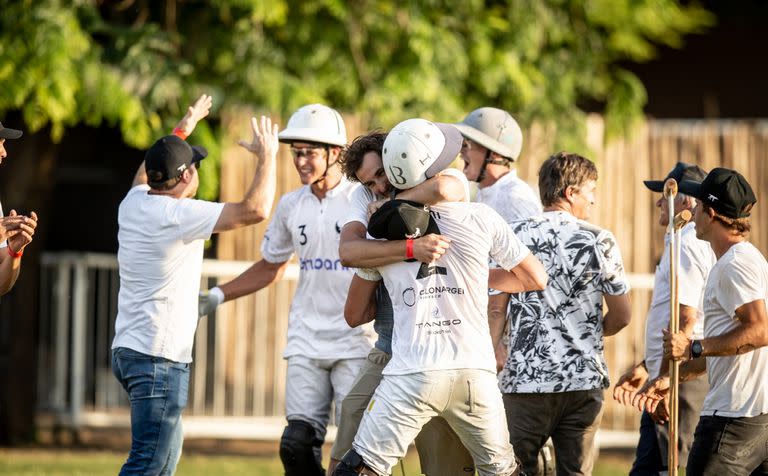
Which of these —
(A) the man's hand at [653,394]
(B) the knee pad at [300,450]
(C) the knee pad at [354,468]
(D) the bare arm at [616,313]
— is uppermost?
(D) the bare arm at [616,313]

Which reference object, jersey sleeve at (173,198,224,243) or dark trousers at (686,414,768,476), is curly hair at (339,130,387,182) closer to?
jersey sleeve at (173,198,224,243)

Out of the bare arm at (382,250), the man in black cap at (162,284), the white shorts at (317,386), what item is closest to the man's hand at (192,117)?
the man in black cap at (162,284)

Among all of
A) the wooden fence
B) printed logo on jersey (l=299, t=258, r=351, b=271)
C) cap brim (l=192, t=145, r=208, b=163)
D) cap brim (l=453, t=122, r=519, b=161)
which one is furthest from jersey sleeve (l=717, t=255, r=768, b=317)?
the wooden fence

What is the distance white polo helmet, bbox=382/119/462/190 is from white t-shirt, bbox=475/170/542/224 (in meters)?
1.53

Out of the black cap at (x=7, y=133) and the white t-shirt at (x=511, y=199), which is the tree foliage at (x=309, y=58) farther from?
the white t-shirt at (x=511, y=199)

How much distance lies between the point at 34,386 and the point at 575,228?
731 cm

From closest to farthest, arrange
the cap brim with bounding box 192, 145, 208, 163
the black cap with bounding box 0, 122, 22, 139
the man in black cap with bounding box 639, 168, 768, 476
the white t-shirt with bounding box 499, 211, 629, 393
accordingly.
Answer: the man in black cap with bounding box 639, 168, 768, 476, the white t-shirt with bounding box 499, 211, 629, 393, the black cap with bounding box 0, 122, 22, 139, the cap brim with bounding box 192, 145, 208, 163

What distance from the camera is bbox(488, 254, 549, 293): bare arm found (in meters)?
5.72

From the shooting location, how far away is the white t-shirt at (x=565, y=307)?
A: 635 centimetres

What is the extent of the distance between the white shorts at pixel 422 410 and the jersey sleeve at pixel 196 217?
4.94 feet

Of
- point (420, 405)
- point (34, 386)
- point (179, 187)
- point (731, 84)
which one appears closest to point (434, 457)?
point (420, 405)

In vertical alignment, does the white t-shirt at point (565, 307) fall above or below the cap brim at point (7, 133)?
below

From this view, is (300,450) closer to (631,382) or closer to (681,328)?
(631,382)

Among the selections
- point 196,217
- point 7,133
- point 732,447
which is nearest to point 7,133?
point 7,133
